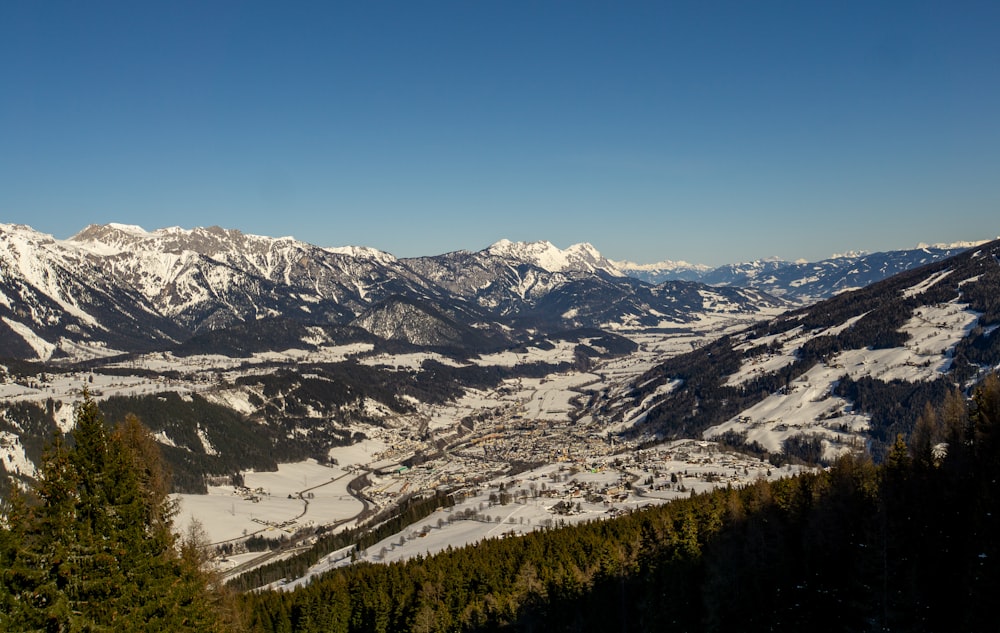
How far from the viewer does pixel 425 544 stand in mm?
120500

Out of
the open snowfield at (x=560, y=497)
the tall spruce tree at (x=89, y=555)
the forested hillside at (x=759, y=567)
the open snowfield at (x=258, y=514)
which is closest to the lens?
the tall spruce tree at (x=89, y=555)

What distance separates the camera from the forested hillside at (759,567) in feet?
144

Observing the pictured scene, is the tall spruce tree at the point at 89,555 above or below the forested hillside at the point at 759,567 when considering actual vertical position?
above

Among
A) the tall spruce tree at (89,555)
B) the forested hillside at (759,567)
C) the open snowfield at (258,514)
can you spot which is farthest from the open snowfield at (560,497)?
the tall spruce tree at (89,555)

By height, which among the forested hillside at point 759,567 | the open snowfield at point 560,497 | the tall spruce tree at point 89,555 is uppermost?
the tall spruce tree at point 89,555

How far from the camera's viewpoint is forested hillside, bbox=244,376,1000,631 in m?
43.9

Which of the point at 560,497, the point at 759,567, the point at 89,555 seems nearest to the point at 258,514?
the point at 560,497

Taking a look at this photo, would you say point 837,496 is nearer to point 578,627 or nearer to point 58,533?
point 578,627

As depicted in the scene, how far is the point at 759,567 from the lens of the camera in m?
56.8

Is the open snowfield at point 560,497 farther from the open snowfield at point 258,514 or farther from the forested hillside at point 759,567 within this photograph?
the open snowfield at point 258,514

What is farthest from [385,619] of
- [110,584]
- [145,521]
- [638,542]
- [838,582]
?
[110,584]

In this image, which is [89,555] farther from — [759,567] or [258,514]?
[258,514]

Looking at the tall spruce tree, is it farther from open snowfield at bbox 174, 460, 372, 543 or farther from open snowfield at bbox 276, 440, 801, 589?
open snowfield at bbox 174, 460, 372, 543

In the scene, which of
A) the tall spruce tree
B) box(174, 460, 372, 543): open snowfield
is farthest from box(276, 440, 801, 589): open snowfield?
the tall spruce tree
